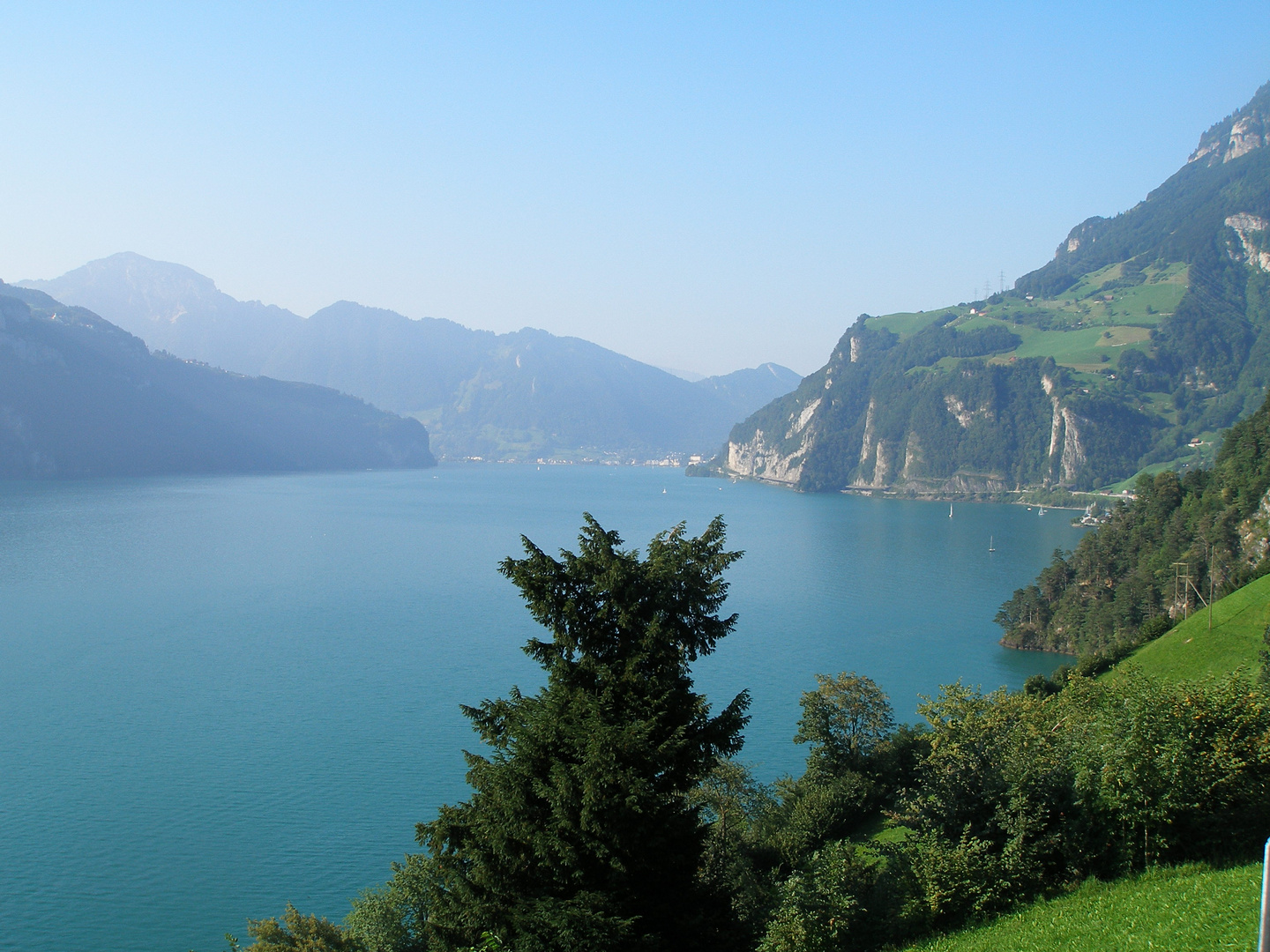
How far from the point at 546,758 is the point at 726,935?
4061mm

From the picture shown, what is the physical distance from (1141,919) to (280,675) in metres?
43.4

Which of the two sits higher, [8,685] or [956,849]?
[956,849]

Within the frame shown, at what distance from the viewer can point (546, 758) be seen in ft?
45.4

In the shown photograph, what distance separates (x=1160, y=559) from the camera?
196ft

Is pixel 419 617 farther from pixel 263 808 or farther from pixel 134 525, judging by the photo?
pixel 134 525

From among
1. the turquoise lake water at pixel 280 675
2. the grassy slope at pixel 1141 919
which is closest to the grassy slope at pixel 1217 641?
the turquoise lake water at pixel 280 675

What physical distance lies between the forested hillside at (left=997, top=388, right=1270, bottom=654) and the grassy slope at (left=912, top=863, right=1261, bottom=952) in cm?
3901

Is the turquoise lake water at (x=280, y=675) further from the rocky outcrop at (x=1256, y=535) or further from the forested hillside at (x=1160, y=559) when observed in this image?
the rocky outcrop at (x=1256, y=535)

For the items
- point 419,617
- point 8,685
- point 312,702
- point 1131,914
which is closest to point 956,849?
point 1131,914

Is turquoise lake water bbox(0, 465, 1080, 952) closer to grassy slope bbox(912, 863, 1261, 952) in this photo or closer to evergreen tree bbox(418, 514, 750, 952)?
evergreen tree bbox(418, 514, 750, 952)

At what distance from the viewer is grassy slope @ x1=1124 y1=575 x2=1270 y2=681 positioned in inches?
1318

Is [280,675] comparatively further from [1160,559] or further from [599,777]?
[1160,559]

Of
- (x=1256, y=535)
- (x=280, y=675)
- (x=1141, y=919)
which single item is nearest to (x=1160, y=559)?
(x=1256, y=535)

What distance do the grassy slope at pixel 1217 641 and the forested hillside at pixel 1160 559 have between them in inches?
255
